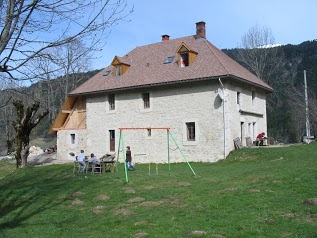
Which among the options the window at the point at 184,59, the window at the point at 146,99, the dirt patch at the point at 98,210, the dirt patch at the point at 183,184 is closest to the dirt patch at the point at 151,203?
the dirt patch at the point at 98,210

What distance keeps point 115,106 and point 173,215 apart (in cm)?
1978

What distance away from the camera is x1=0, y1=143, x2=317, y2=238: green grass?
8.79 m

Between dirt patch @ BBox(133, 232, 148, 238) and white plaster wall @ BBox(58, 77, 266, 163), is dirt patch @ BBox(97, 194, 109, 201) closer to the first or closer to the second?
dirt patch @ BBox(133, 232, 148, 238)

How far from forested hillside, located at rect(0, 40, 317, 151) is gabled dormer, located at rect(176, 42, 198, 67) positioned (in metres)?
14.5

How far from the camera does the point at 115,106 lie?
29.5 metres

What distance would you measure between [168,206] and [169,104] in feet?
50.9

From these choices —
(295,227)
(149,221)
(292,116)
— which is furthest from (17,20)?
(292,116)

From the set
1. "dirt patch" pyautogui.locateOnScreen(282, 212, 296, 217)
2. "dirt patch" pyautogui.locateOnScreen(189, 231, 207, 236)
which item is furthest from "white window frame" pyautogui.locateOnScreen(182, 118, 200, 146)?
"dirt patch" pyautogui.locateOnScreen(189, 231, 207, 236)

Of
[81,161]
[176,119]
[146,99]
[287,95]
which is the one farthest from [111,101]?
[287,95]

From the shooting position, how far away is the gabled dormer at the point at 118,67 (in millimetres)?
30141

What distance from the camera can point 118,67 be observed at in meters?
30.4

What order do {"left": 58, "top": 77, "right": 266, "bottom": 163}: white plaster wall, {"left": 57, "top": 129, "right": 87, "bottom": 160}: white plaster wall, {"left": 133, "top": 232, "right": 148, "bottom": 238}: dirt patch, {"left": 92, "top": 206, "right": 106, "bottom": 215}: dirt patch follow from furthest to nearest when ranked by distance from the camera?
1. {"left": 57, "top": 129, "right": 87, "bottom": 160}: white plaster wall
2. {"left": 58, "top": 77, "right": 266, "bottom": 163}: white plaster wall
3. {"left": 92, "top": 206, "right": 106, "bottom": 215}: dirt patch
4. {"left": 133, "top": 232, "right": 148, "bottom": 238}: dirt patch

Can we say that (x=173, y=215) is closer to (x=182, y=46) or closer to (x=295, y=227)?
(x=295, y=227)

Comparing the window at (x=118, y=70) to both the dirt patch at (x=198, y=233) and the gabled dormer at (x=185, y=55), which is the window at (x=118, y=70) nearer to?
the gabled dormer at (x=185, y=55)
